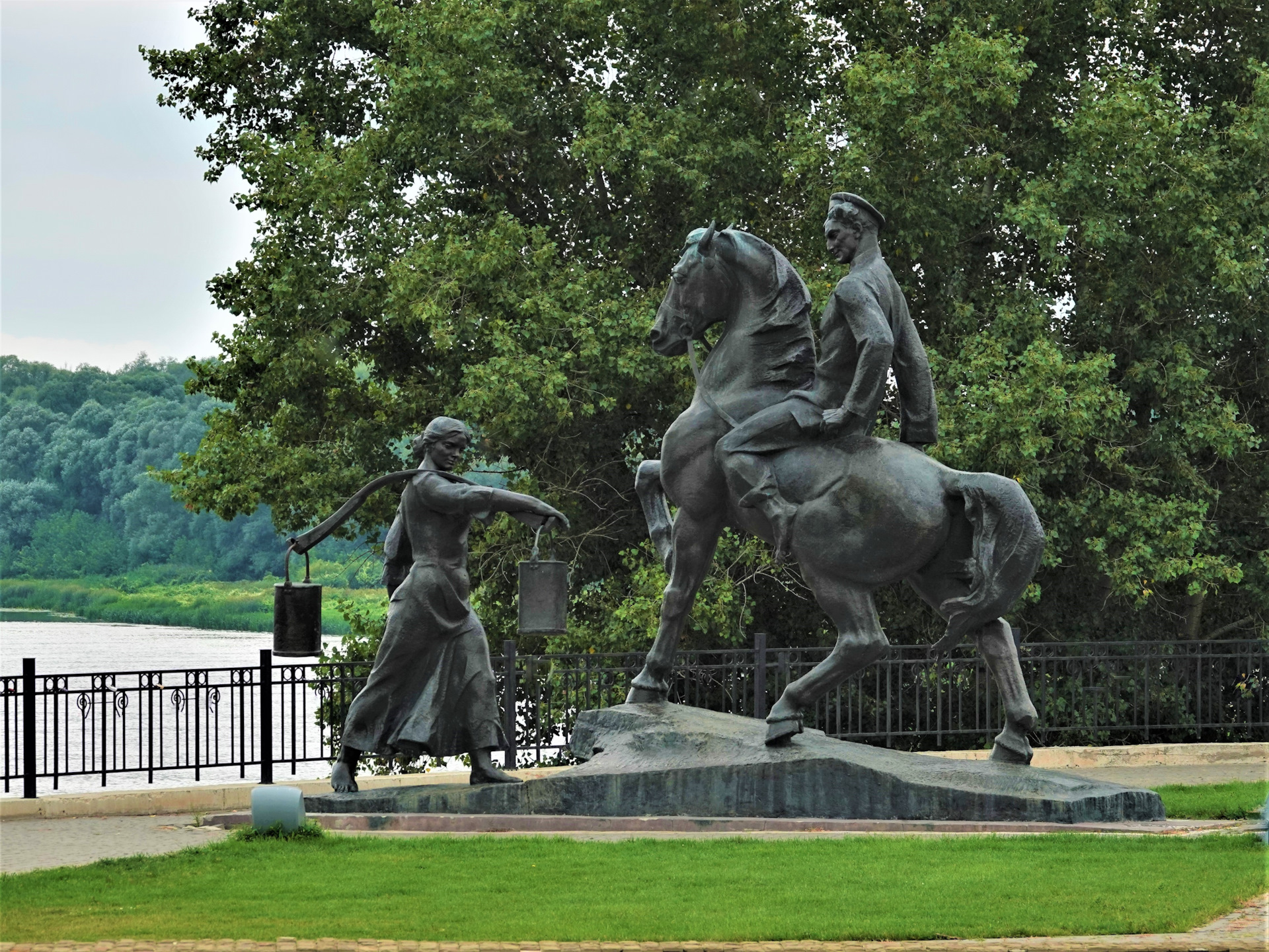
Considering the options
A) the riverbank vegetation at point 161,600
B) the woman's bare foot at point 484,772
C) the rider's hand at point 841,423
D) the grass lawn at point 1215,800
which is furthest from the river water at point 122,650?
the rider's hand at point 841,423

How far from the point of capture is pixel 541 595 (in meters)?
10.3

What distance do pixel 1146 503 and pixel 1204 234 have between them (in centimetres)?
264

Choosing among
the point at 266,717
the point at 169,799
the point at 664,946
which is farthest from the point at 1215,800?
the point at 169,799

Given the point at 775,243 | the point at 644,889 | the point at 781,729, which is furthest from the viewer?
the point at 775,243

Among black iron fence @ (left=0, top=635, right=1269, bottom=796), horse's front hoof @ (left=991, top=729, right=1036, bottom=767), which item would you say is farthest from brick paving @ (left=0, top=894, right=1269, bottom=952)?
black iron fence @ (left=0, top=635, right=1269, bottom=796)

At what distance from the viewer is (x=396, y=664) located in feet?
34.1

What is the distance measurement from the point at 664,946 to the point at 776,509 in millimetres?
3769

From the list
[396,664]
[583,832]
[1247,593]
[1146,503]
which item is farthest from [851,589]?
[1247,593]

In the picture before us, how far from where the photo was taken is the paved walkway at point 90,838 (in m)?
9.75

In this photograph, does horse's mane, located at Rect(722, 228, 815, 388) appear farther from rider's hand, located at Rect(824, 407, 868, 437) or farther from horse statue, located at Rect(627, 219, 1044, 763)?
rider's hand, located at Rect(824, 407, 868, 437)

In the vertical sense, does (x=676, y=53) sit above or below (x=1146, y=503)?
above

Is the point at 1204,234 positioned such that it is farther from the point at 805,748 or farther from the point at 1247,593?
the point at 805,748

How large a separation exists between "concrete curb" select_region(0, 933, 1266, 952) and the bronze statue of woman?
12.5ft

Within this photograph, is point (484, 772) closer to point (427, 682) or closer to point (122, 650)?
point (427, 682)
